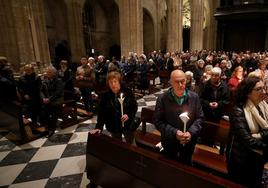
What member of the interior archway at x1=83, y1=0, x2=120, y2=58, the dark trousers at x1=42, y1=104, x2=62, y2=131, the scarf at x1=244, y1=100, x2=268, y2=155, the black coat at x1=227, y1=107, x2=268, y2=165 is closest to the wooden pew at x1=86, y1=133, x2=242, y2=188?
the black coat at x1=227, y1=107, x2=268, y2=165

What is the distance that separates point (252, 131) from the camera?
6.64 feet

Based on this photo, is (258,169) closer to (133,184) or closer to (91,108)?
(133,184)

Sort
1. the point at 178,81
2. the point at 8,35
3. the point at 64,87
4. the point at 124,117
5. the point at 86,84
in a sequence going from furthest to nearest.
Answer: the point at 8,35 → the point at 86,84 → the point at 64,87 → the point at 124,117 → the point at 178,81

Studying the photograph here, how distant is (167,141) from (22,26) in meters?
7.19

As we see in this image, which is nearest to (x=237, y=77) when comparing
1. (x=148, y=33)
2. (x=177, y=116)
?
(x=177, y=116)

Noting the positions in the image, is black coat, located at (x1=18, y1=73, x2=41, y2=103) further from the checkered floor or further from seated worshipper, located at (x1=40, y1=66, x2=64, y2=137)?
the checkered floor

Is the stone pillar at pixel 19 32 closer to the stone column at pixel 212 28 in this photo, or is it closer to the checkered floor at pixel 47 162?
the checkered floor at pixel 47 162

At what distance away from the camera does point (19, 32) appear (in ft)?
23.8

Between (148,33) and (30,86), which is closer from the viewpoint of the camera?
(30,86)

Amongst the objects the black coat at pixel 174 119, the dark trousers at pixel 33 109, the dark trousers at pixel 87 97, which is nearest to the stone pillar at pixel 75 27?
the dark trousers at pixel 87 97

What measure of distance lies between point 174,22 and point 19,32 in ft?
35.5

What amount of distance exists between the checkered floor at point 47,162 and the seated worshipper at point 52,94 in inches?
12.9

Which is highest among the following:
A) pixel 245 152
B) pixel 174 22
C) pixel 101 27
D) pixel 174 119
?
pixel 101 27

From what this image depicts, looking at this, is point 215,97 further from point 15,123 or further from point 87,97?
point 15,123
